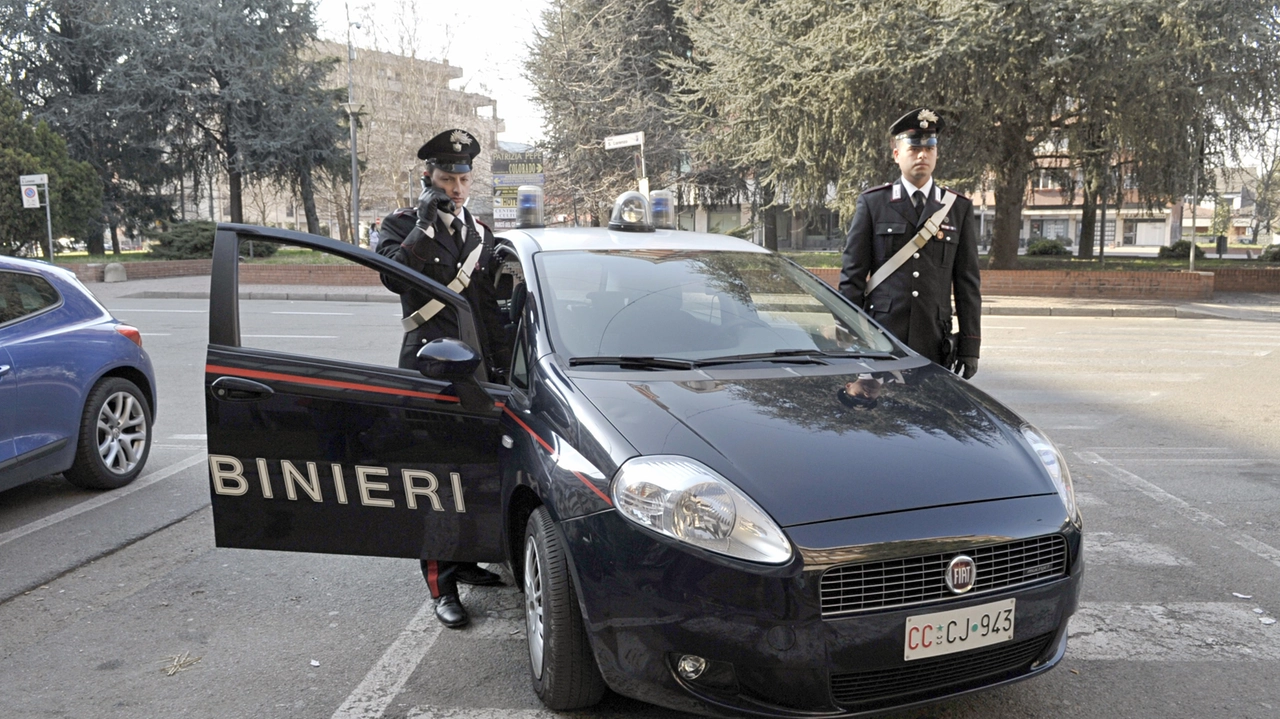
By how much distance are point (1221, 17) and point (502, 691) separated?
791 inches

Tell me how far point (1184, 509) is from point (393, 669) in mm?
4338

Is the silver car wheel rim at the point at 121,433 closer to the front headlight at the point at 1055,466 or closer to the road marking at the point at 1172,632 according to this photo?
the front headlight at the point at 1055,466

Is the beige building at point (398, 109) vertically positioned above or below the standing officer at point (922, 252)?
above

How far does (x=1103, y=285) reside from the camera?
21094mm

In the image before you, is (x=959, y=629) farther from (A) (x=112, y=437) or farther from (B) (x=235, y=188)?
(B) (x=235, y=188)

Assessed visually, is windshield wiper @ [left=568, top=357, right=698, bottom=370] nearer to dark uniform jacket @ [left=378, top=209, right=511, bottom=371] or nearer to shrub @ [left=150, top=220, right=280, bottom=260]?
dark uniform jacket @ [left=378, top=209, right=511, bottom=371]

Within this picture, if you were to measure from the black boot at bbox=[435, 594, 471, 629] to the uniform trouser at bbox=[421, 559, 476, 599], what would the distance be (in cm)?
2

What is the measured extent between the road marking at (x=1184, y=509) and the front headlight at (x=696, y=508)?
3.31 m

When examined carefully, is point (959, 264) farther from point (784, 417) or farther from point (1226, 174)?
point (1226, 174)

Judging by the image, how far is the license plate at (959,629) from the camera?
8.41 feet

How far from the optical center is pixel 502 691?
3.28 meters

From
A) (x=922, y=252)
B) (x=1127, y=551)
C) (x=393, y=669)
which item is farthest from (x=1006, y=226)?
(x=393, y=669)

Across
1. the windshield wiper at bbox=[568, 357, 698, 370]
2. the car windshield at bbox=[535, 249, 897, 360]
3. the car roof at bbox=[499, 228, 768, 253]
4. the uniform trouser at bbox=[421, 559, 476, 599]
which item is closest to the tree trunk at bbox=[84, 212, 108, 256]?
the car roof at bbox=[499, 228, 768, 253]

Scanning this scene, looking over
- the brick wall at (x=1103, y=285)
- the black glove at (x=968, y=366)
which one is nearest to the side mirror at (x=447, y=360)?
the black glove at (x=968, y=366)
